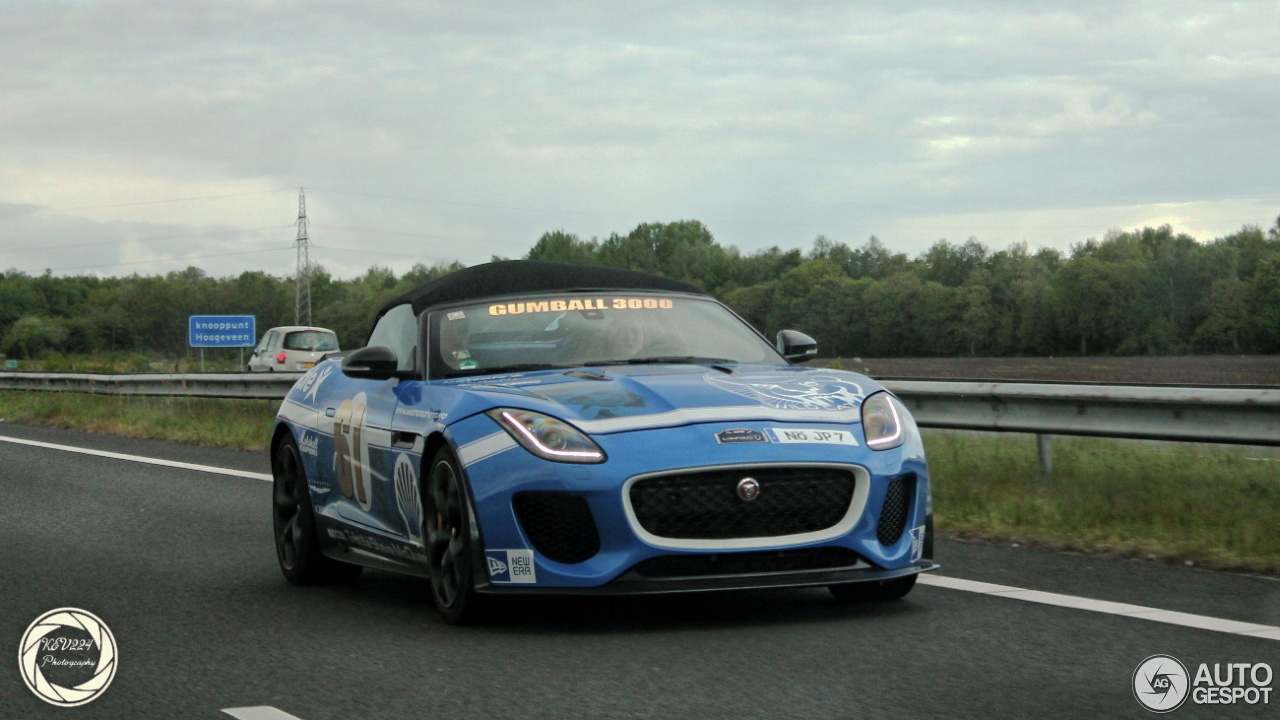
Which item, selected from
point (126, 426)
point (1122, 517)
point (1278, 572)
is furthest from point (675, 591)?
point (126, 426)

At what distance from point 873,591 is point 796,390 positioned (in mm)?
833

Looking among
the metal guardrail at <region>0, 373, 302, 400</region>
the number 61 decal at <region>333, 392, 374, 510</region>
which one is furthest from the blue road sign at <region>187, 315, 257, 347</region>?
the number 61 decal at <region>333, 392, 374, 510</region>

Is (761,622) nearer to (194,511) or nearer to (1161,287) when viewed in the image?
(194,511)

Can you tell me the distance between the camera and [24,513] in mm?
10477

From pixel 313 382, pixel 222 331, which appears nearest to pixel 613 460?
pixel 313 382

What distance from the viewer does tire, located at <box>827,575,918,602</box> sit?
6.04m

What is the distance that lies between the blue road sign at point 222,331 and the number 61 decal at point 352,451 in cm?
4489

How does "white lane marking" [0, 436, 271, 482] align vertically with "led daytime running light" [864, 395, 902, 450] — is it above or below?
below

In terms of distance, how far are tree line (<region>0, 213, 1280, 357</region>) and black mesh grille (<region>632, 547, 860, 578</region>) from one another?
34970 millimetres

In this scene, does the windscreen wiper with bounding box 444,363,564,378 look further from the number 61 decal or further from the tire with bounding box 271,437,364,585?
the tire with bounding box 271,437,364,585

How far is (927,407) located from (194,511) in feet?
16.0

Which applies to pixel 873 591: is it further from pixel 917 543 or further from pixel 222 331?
pixel 222 331

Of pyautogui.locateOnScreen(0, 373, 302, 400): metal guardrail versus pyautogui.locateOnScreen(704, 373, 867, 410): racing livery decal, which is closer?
pyautogui.locateOnScreen(704, 373, 867, 410): racing livery decal

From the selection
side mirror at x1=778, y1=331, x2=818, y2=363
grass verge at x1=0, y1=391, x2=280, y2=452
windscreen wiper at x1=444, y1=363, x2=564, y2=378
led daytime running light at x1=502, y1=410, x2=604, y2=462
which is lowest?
grass verge at x1=0, y1=391, x2=280, y2=452
